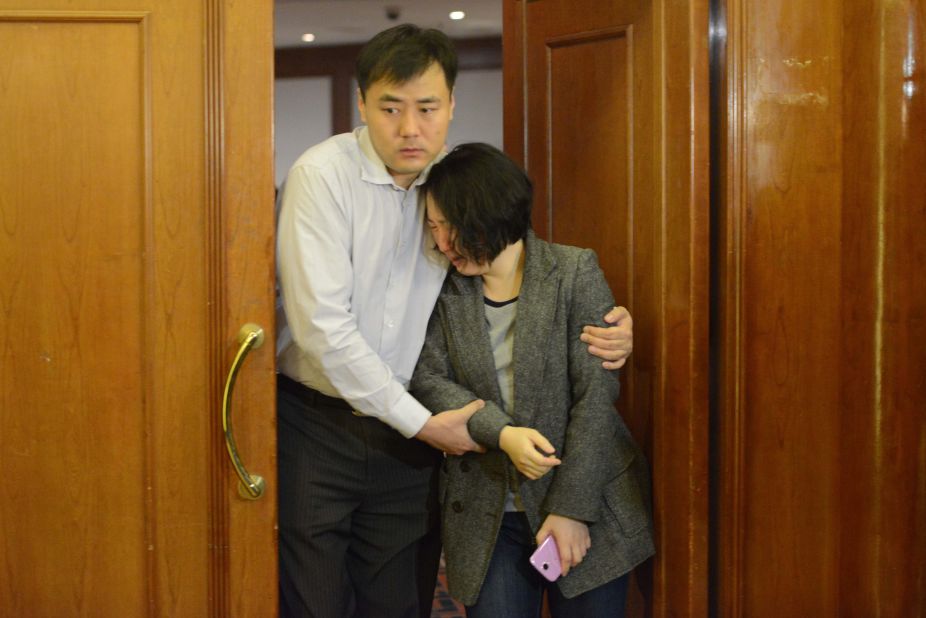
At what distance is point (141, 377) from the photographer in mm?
1600

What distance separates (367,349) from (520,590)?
561 mm

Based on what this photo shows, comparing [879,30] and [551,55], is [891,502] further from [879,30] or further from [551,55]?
[551,55]

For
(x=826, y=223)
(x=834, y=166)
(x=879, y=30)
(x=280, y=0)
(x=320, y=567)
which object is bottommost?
(x=320, y=567)

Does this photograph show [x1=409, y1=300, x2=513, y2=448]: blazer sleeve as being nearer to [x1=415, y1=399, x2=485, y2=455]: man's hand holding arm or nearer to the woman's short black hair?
[x1=415, y1=399, x2=485, y2=455]: man's hand holding arm

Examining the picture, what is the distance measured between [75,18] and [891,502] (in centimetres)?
174

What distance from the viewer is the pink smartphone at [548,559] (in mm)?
1598

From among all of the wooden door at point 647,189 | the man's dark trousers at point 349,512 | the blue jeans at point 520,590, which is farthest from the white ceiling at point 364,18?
the blue jeans at point 520,590

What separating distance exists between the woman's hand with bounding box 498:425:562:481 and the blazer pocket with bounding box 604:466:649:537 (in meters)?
0.18

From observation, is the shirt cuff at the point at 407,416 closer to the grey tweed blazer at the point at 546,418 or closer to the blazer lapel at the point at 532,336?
the grey tweed blazer at the point at 546,418

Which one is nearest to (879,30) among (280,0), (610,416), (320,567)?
(610,416)

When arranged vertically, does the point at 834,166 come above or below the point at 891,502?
above

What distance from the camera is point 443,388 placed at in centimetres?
168

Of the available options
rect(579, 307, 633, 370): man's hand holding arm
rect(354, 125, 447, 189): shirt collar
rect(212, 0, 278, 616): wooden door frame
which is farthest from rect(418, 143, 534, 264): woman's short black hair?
rect(212, 0, 278, 616): wooden door frame

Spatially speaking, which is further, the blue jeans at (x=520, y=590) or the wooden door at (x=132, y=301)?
the blue jeans at (x=520, y=590)
